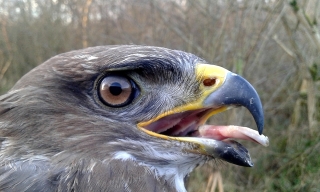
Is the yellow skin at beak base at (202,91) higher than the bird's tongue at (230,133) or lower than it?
higher

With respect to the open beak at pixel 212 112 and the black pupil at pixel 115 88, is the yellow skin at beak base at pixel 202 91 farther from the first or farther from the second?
the black pupil at pixel 115 88

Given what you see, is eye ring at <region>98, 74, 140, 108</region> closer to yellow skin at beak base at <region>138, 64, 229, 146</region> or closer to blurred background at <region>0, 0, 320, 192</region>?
yellow skin at beak base at <region>138, 64, 229, 146</region>

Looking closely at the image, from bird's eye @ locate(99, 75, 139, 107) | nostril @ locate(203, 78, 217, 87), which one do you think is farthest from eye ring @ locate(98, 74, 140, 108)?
nostril @ locate(203, 78, 217, 87)

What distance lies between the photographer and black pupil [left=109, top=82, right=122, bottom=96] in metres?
2.14

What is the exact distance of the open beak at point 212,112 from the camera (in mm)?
2152

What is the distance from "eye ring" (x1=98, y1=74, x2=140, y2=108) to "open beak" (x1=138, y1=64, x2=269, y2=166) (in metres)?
0.18

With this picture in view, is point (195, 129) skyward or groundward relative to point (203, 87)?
groundward

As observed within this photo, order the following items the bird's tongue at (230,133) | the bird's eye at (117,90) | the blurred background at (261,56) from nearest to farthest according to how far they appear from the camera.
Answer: the bird's eye at (117,90), the bird's tongue at (230,133), the blurred background at (261,56)

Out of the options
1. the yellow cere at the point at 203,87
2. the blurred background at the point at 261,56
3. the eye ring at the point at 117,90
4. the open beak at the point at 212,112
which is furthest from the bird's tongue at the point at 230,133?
the blurred background at the point at 261,56

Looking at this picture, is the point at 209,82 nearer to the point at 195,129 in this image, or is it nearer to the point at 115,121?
the point at 195,129

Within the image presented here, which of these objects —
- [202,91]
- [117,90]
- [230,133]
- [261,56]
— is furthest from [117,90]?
[261,56]

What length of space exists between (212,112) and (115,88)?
65 centimetres

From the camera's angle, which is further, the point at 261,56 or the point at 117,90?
the point at 261,56

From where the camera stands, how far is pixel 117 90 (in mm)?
2160
